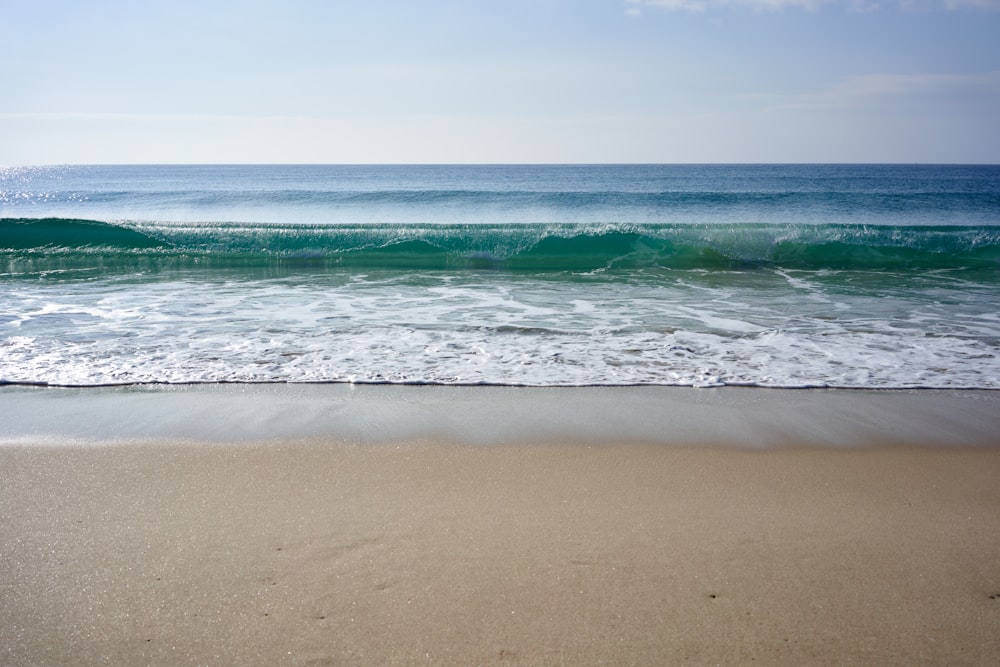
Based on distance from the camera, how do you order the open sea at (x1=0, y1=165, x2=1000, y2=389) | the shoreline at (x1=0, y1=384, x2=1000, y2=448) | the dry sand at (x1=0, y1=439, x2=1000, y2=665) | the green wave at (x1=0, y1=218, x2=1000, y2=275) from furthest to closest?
the green wave at (x1=0, y1=218, x2=1000, y2=275) → the open sea at (x1=0, y1=165, x2=1000, y2=389) → the shoreline at (x1=0, y1=384, x2=1000, y2=448) → the dry sand at (x1=0, y1=439, x2=1000, y2=665)

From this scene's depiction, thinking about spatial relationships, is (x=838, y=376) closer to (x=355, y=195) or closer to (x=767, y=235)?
(x=767, y=235)

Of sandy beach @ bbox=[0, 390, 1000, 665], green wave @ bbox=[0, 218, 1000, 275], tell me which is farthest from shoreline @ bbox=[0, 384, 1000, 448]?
green wave @ bbox=[0, 218, 1000, 275]

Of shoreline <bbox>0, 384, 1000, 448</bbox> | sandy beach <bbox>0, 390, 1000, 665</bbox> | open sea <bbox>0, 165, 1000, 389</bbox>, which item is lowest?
sandy beach <bbox>0, 390, 1000, 665</bbox>

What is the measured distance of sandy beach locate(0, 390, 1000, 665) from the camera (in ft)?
8.19

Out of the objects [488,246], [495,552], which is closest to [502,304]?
[495,552]

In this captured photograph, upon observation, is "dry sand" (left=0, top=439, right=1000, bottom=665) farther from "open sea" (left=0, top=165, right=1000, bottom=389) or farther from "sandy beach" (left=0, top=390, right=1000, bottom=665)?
"open sea" (left=0, top=165, right=1000, bottom=389)

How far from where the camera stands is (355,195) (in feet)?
113

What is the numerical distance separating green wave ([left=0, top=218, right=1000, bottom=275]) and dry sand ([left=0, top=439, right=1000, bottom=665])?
10.7 meters

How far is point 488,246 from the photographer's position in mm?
17094

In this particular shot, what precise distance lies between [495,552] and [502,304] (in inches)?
263

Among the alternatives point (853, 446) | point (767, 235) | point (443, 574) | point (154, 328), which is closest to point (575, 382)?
point (853, 446)

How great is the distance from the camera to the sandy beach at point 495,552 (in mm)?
2496

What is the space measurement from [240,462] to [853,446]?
3.82 metres

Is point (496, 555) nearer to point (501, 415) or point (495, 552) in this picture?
point (495, 552)
